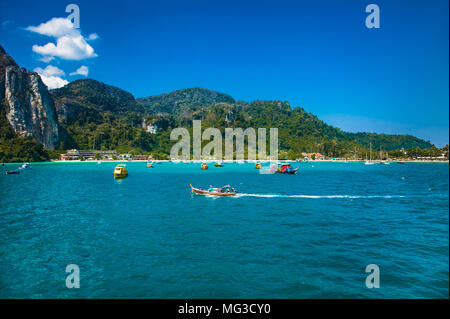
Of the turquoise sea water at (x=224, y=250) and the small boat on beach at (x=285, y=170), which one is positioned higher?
the small boat on beach at (x=285, y=170)

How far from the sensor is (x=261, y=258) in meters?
19.1

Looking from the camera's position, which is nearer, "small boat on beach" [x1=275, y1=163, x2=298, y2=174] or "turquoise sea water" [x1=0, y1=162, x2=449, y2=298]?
"turquoise sea water" [x1=0, y1=162, x2=449, y2=298]

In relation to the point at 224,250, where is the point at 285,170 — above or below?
above

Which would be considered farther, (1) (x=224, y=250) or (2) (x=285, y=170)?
(2) (x=285, y=170)

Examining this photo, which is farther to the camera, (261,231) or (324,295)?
(261,231)

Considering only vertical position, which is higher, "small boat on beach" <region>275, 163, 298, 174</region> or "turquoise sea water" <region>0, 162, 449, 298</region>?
"small boat on beach" <region>275, 163, 298, 174</region>

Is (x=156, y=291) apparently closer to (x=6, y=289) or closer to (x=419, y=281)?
(x=6, y=289)

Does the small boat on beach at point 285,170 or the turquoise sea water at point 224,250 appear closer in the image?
the turquoise sea water at point 224,250
